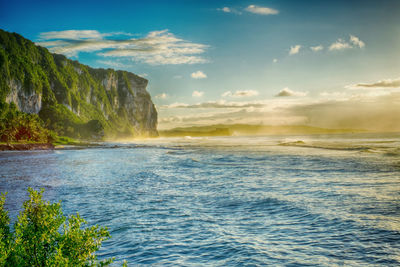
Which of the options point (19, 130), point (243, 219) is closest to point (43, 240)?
point (243, 219)

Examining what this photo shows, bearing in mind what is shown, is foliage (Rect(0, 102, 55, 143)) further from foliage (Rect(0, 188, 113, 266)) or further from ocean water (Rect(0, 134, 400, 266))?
foliage (Rect(0, 188, 113, 266))

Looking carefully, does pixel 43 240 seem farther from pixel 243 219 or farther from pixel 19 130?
pixel 19 130

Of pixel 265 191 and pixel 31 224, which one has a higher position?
pixel 31 224

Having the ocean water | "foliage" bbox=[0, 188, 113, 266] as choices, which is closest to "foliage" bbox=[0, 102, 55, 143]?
the ocean water

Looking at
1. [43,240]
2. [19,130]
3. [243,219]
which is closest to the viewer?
[43,240]

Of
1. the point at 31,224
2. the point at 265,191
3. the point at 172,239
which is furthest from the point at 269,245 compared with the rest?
the point at 265,191

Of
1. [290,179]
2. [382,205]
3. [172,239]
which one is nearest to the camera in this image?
[172,239]

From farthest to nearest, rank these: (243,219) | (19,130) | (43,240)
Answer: (19,130)
(243,219)
(43,240)

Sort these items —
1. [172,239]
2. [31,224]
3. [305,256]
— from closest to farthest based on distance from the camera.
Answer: [31,224], [305,256], [172,239]

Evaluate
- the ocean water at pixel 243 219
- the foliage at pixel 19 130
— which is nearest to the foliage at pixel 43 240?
the ocean water at pixel 243 219

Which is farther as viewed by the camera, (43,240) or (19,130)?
(19,130)

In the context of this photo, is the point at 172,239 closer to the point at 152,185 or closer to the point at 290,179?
the point at 152,185

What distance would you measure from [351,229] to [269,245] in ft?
14.1

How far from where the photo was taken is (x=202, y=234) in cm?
1276
